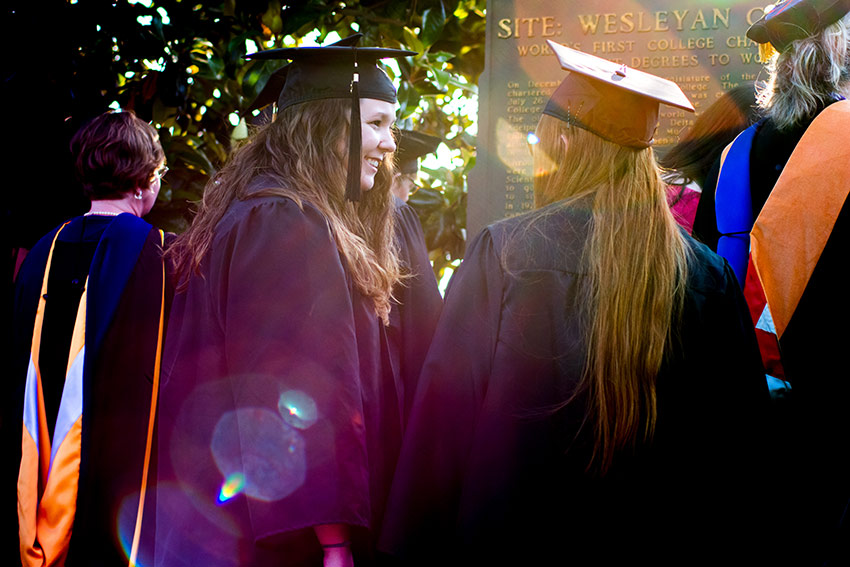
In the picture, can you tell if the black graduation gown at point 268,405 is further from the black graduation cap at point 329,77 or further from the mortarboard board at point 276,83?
the mortarboard board at point 276,83

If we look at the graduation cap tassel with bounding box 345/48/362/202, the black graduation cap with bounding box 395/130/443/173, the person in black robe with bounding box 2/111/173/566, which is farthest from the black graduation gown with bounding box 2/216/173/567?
the black graduation cap with bounding box 395/130/443/173

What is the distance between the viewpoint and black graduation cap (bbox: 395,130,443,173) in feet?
12.6

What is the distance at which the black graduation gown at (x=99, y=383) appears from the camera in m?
2.46

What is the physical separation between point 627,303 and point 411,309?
76cm

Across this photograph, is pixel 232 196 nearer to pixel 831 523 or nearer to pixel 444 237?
pixel 831 523

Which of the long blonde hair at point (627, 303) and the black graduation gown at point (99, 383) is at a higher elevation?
the long blonde hair at point (627, 303)

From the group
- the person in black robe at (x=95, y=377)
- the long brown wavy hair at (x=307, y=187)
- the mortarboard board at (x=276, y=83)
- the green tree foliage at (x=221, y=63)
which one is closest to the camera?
the long brown wavy hair at (x=307, y=187)

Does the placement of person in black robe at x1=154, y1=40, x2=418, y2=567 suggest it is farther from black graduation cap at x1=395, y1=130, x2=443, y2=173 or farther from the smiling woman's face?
black graduation cap at x1=395, y1=130, x2=443, y2=173

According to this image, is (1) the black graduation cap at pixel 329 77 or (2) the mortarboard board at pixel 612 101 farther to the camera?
(1) the black graduation cap at pixel 329 77

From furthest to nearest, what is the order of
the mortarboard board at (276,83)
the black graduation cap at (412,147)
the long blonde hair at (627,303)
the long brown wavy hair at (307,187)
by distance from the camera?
the black graduation cap at (412,147) → the mortarboard board at (276,83) → the long brown wavy hair at (307,187) → the long blonde hair at (627,303)

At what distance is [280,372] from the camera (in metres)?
1.69

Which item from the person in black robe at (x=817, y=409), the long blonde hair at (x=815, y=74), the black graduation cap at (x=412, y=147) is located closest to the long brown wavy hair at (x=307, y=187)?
the person in black robe at (x=817, y=409)

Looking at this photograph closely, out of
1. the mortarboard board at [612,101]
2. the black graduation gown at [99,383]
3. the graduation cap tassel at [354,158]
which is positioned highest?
the mortarboard board at [612,101]

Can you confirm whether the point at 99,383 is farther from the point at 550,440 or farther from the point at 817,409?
the point at 817,409
